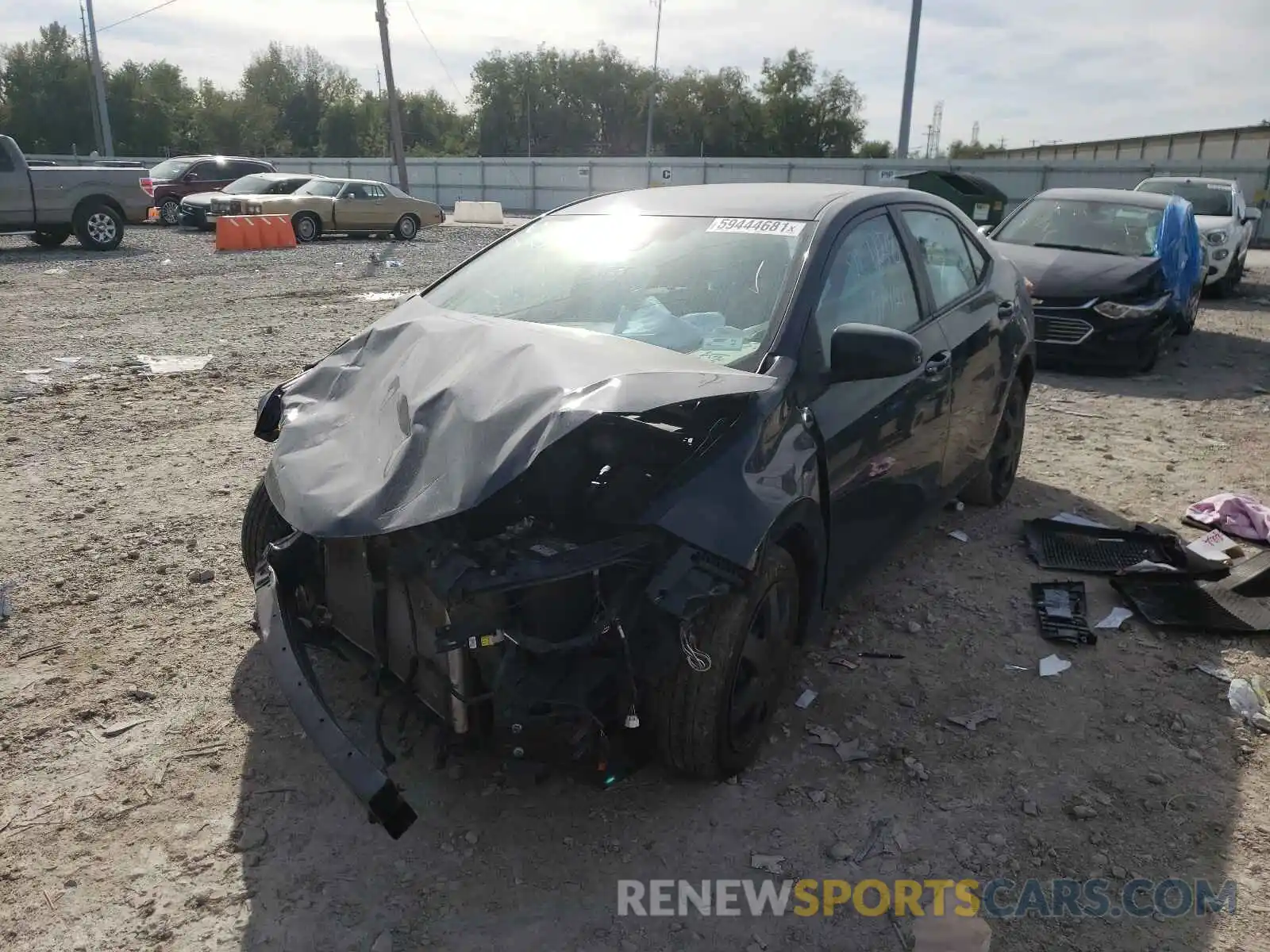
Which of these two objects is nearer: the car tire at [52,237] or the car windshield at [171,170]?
the car tire at [52,237]

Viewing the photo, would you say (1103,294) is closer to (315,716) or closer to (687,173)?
(315,716)

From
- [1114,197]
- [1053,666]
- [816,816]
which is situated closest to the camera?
[816,816]

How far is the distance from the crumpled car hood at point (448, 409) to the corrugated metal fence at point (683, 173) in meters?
19.4

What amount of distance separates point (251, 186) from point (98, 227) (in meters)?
5.41

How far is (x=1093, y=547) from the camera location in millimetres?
4535

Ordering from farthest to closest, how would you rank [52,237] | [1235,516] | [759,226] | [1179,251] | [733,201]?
[52,237], [1179,251], [1235,516], [733,201], [759,226]

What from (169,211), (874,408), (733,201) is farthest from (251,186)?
(874,408)

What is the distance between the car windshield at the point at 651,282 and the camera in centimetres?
305

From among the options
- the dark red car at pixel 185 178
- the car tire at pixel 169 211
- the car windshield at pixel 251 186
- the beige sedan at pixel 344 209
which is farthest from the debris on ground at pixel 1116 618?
the car tire at pixel 169 211

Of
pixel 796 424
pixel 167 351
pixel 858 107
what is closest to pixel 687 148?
pixel 858 107

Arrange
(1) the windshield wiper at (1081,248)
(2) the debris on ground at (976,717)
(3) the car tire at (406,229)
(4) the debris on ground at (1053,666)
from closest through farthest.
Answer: (2) the debris on ground at (976,717), (4) the debris on ground at (1053,666), (1) the windshield wiper at (1081,248), (3) the car tire at (406,229)

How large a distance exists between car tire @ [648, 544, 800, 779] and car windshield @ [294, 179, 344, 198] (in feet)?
65.2

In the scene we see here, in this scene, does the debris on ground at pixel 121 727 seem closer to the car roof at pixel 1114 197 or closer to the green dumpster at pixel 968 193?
the car roof at pixel 1114 197

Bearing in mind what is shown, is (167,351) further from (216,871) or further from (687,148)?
(687,148)
